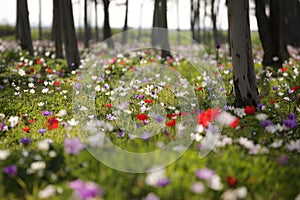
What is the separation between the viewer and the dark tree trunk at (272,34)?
10.3 metres

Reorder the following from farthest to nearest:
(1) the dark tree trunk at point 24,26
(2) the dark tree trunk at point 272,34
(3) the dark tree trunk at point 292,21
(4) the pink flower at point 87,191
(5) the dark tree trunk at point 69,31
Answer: (3) the dark tree trunk at point 292,21, (1) the dark tree trunk at point 24,26, (5) the dark tree trunk at point 69,31, (2) the dark tree trunk at point 272,34, (4) the pink flower at point 87,191

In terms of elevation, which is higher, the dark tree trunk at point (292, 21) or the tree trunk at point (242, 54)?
the tree trunk at point (242, 54)

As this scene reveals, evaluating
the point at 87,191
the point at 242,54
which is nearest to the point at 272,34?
the point at 242,54

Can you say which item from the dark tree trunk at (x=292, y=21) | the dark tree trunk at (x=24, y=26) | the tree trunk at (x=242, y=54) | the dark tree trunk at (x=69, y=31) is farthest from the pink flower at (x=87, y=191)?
the dark tree trunk at (x=292, y=21)

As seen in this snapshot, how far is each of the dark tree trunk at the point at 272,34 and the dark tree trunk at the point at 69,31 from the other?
5015 mm

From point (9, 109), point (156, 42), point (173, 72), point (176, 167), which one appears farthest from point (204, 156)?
point (156, 42)

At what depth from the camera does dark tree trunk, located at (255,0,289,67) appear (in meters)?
10.3

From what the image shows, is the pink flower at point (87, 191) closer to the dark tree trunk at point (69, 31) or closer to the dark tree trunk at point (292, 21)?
the dark tree trunk at point (69, 31)

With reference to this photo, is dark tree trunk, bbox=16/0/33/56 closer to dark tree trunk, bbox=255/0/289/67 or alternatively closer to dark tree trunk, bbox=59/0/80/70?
dark tree trunk, bbox=59/0/80/70

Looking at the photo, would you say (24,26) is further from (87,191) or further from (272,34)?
(87,191)

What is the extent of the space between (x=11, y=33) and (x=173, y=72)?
37.2 meters

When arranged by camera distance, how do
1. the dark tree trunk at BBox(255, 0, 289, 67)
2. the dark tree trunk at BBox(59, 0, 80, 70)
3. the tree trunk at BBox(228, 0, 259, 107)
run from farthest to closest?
1. the dark tree trunk at BBox(59, 0, 80, 70)
2. the dark tree trunk at BBox(255, 0, 289, 67)
3. the tree trunk at BBox(228, 0, 259, 107)

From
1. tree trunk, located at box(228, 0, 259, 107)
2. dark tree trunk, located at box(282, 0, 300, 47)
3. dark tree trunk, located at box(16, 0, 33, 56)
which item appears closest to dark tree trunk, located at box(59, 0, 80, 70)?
dark tree trunk, located at box(16, 0, 33, 56)

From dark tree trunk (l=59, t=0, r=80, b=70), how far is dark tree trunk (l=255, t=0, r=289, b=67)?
5.01m
